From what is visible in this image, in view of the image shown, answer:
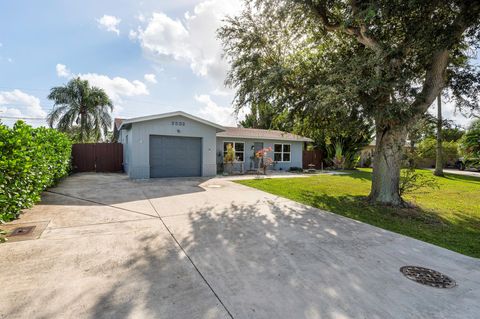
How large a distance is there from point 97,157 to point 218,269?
14.8m

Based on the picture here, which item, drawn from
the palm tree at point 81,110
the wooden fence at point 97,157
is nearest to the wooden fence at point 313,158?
the wooden fence at point 97,157

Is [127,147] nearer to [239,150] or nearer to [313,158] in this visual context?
[239,150]

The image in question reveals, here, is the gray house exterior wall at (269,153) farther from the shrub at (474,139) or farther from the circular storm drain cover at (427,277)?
the circular storm drain cover at (427,277)

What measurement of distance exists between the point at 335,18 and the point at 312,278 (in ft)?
28.4

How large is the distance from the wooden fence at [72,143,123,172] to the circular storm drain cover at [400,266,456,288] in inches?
632

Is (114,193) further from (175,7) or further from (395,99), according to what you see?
(395,99)

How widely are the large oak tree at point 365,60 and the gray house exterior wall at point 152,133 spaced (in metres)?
3.94

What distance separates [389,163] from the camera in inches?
280

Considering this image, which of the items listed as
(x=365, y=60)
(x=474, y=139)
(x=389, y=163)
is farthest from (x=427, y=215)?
(x=474, y=139)

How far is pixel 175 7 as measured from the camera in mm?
8773

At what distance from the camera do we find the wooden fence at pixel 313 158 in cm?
2042

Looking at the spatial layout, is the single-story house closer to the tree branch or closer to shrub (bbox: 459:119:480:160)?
the tree branch

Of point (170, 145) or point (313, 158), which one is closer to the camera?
point (170, 145)

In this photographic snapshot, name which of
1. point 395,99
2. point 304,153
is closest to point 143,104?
point 304,153
